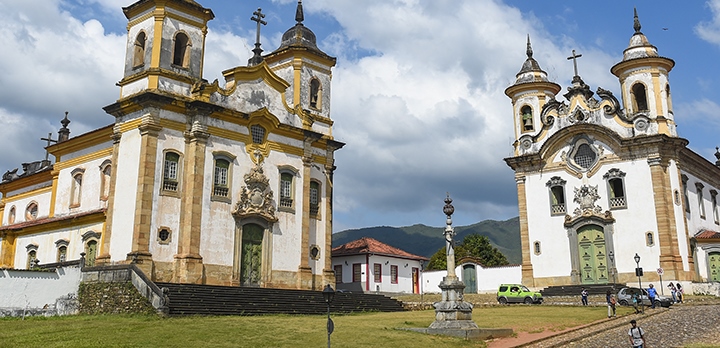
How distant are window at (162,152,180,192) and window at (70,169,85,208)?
8535 mm

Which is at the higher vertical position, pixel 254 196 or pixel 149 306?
pixel 254 196

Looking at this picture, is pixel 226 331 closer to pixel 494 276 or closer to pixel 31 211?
pixel 494 276

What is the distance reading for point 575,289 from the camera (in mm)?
36875

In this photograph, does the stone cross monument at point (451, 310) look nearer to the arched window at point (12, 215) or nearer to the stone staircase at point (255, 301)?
the stone staircase at point (255, 301)

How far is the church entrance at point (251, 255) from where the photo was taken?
3028 cm

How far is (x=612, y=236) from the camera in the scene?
37281 millimetres

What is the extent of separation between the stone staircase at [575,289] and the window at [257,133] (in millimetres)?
17691

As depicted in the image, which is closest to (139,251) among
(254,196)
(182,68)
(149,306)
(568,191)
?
(149,306)

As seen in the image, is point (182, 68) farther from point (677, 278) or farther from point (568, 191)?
point (677, 278)

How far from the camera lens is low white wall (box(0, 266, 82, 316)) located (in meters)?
24.1

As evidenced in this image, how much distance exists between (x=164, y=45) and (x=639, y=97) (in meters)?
26.8

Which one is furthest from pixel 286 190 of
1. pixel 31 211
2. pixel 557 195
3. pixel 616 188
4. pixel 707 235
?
pixel 707 235

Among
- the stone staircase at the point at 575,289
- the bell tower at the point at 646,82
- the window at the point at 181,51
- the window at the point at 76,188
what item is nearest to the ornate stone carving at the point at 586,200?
the stone staircase at the point at 575,289

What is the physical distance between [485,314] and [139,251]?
1376 centimetres
